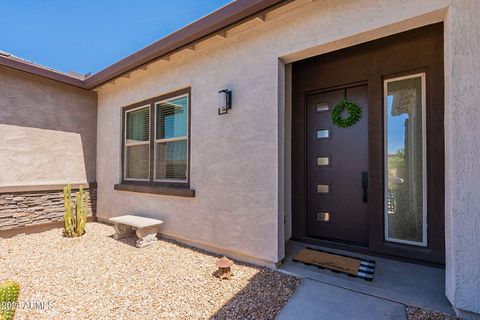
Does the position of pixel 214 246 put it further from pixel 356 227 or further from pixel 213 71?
pixel 213 71

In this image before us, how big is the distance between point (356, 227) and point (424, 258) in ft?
2.87

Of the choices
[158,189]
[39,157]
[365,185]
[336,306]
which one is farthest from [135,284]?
[39,157]

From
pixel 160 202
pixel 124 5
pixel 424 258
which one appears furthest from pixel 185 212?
pixel 124 5

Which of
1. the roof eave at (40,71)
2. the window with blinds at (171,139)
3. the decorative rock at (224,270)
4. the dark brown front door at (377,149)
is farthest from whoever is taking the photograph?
the roof eave at (40,71)

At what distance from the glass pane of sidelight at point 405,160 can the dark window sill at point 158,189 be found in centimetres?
309

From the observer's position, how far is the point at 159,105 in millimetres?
4703

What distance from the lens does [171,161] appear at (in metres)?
4.50

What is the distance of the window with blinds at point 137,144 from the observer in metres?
4.99

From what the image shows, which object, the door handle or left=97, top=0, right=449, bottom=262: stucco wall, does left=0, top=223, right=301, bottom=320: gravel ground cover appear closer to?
left=97, top=0, right=449, bottom=262: stucco wall

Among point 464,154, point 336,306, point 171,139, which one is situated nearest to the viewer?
point 464,154

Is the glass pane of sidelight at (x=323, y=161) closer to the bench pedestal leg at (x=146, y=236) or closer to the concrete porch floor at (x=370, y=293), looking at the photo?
the concrete porch floor at (x=370, y=293)

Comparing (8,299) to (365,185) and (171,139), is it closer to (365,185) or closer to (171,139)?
(171,139)

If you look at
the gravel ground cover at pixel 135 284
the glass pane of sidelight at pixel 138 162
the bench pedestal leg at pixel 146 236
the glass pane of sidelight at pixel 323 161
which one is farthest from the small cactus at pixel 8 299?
the glass pane of sidelight at pixel 323 161

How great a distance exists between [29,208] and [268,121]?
5.29 m
